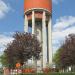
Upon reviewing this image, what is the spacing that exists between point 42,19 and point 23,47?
122 feet

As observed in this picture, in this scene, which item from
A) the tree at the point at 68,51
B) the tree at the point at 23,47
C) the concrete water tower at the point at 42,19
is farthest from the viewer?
the concrete water tower at the point at 42,19

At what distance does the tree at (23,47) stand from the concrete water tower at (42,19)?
3102cm

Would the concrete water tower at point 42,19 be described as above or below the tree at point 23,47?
above

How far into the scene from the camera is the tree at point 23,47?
183ft

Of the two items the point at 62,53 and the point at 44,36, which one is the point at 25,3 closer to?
the point at 44,36

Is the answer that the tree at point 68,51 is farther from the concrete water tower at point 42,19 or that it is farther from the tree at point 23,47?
the concrete water tower at point 42,19

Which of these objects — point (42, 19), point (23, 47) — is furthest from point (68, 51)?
point (42, 19)

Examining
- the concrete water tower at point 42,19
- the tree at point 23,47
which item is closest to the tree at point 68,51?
the tree at point 23,47

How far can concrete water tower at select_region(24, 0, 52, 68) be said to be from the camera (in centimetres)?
9181

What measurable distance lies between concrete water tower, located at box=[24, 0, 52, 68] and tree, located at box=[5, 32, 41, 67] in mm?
31019

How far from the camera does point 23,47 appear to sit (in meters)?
56.4

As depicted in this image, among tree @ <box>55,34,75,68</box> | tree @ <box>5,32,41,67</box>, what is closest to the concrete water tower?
tree @ <box>55,34,75,68</box>

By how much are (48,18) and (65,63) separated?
28.9 m

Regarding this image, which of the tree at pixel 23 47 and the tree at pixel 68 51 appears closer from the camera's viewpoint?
the tree at pixel 23 47
